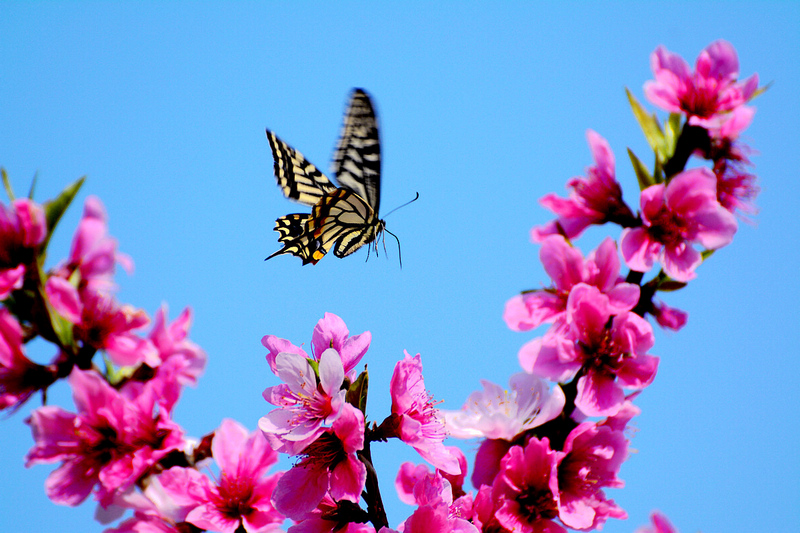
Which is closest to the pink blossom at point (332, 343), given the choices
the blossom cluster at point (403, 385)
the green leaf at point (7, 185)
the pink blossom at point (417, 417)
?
the blossom cluster at point (403, 385)

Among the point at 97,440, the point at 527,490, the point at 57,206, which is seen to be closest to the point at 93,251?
the point at 57,206

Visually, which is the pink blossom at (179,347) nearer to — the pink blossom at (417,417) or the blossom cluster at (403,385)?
the blossom cluster at (403,385)

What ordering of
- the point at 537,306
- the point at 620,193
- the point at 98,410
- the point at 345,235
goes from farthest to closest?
the point at 345,235 → the point at 620,193 → the point at 537,306 → the point at 98,410

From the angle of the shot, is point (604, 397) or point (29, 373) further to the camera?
point (604, 397)

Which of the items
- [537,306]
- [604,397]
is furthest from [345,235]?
[604,397]

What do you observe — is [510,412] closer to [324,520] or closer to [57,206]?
[324,520]

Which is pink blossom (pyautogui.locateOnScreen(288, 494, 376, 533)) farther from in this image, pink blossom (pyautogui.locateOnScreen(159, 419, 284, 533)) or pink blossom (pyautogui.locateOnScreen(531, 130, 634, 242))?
pink blossom (pyautogui.locateOnScreen(531, 130, 634, 242))

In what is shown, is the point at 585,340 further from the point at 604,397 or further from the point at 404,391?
the point at 404,391
